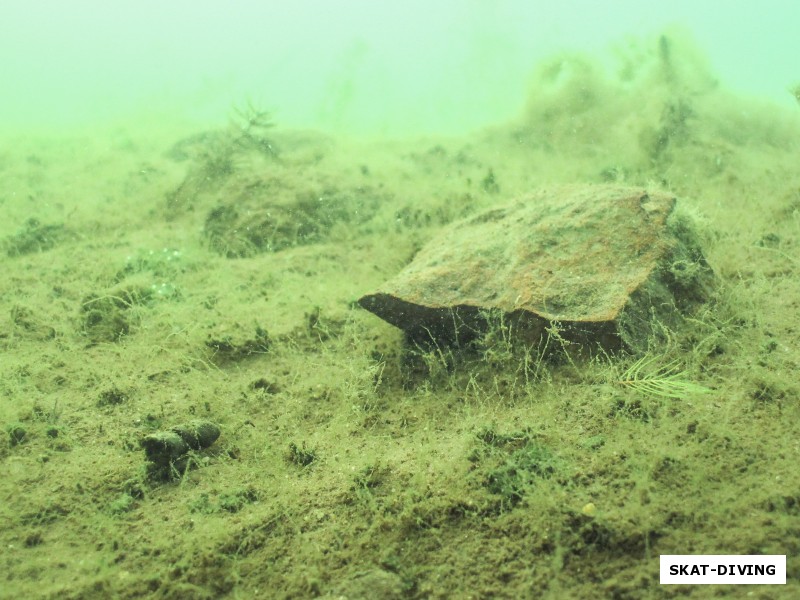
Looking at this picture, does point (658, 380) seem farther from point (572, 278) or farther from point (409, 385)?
point (409, 385)

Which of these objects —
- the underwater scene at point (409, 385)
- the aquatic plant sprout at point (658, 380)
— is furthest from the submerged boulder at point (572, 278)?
the aquatic plant sprout at point (658, 380)

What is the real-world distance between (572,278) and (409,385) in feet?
5.01

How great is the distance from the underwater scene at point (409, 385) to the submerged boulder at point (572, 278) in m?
0.03

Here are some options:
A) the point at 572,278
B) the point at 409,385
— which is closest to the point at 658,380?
the point at 572,278

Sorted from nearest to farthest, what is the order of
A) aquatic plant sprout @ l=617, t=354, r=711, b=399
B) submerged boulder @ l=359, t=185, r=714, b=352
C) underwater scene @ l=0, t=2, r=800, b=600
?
underwater scene @ l=0, t=2, r=800, b=600, aquatic plant sprout @ l=617, t=354, r=711, b=399, submerged boulder @ l=359, t=185, r=714, b=352

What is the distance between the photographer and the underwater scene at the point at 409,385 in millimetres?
2711

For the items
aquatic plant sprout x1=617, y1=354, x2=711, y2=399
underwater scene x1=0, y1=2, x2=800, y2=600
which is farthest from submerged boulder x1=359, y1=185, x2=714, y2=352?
aquatic plant sprout x1=617, y1=354, x2=711, y2=399

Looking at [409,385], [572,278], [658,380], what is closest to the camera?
[658,380]

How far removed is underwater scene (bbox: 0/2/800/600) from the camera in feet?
8.89

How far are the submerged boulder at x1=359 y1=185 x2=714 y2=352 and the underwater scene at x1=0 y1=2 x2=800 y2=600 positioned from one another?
0.10 feet

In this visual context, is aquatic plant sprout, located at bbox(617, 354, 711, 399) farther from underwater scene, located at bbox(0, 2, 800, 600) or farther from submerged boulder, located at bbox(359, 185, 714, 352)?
submerged boulder, located at bbox(359, 185, 714, 352)

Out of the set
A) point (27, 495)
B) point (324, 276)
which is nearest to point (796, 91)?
point (324, 276)

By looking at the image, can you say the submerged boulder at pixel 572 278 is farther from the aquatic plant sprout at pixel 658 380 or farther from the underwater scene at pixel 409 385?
the aquatic plant sprout at pixel 658 380

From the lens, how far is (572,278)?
4160 mm
